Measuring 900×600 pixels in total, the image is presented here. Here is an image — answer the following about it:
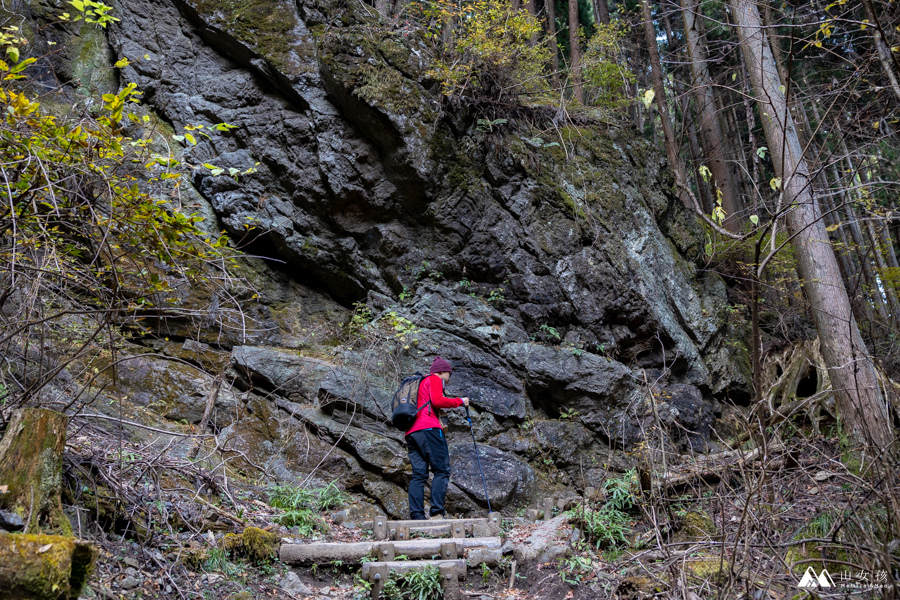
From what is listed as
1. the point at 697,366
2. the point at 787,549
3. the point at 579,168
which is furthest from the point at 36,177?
the point at 697,366

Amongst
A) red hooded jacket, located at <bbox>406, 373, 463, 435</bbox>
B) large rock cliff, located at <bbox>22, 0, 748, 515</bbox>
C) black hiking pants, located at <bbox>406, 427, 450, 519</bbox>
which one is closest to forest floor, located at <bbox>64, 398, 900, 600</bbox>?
black hiking pants, located at <bbox>406, 427, 450, 519</bbox>

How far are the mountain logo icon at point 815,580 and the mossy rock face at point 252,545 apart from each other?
4.34m

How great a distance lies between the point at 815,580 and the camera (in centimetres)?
311

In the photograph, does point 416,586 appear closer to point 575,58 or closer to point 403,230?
point 403,230

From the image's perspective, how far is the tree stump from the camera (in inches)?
128

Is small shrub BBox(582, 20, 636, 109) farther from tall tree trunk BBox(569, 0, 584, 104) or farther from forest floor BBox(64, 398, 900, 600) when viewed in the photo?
forest floor BBox(64, 398, 900, 600)

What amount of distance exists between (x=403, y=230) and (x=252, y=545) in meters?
6.33

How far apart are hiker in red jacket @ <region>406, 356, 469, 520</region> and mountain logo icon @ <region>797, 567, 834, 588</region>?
397cm

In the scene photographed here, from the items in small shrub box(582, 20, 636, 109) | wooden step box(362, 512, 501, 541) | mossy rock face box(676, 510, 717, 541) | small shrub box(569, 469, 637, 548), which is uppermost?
small shrub box(582, 20, 636, 109)

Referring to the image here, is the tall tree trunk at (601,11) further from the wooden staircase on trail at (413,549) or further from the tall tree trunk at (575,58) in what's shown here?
the wooden staircase on trail at (413,549)

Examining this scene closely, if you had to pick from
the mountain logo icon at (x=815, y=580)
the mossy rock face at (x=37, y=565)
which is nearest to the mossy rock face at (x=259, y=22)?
the mossy rock face at (x=37, y=565)

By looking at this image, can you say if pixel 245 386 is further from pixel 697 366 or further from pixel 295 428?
pixel 697 366

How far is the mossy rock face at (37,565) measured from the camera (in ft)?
7.96

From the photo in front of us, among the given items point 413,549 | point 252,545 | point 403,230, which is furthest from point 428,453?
point 403,230
